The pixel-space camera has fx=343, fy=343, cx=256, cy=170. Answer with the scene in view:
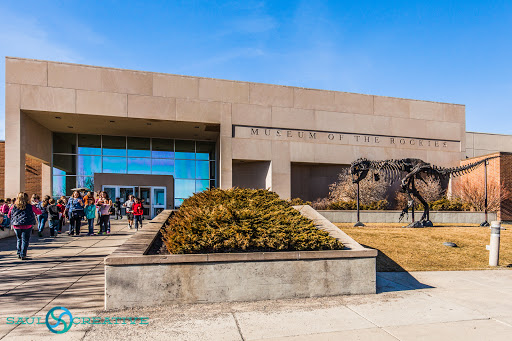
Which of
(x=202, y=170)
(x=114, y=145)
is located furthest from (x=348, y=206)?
(x=114, y=145)

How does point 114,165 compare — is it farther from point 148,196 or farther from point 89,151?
point 148,196

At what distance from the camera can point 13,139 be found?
19.0 m

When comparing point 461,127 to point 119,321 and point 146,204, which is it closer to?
point 146,204

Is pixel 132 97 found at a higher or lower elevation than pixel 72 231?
higher

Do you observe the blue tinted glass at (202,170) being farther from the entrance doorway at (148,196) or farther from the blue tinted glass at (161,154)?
the entrance doorway at (148,196)

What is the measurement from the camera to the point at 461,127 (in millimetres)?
27266

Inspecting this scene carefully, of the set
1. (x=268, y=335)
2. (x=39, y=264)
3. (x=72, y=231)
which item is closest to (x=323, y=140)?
(x=72, y=231)

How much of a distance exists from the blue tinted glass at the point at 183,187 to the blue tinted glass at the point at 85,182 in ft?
19.6

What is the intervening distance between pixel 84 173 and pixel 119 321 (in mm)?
22881

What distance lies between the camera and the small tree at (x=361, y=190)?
22.8 m

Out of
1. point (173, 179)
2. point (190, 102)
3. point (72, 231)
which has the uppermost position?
point (190, 102)

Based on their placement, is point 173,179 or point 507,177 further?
point 173,179

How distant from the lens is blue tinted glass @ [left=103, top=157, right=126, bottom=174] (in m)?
25.1

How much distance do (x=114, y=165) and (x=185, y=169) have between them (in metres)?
5.15
